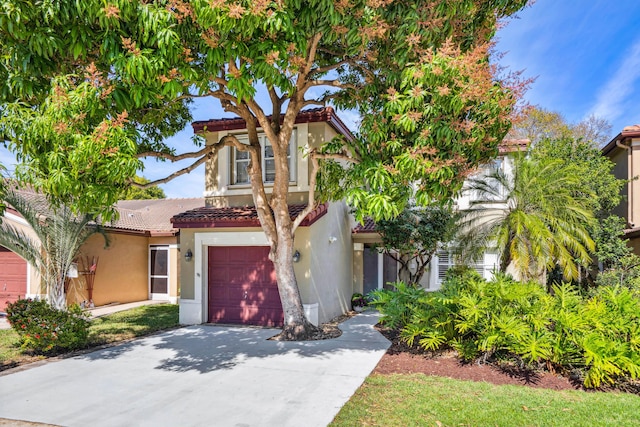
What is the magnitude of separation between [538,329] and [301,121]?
796 centimetres

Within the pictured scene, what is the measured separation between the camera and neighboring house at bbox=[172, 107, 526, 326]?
11.2m

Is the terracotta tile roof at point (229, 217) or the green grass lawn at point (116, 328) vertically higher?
the terracotta tile roof at point (229, 217)

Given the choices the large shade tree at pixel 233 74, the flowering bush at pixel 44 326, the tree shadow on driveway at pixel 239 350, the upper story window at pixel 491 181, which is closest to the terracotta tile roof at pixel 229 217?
the tree shadow on driveway at pixel 239 350

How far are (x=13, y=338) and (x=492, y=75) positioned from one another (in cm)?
1208

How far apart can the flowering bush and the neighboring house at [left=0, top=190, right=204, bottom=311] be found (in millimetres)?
5481

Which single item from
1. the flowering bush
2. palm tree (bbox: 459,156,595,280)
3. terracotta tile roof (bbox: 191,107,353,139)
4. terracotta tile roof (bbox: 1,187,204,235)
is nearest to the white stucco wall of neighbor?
terracotta tile roof (bbox: 191,107,353,139)

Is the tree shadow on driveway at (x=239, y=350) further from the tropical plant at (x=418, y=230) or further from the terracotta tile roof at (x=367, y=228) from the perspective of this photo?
the terracotta tile roof at (x=367, y=228)

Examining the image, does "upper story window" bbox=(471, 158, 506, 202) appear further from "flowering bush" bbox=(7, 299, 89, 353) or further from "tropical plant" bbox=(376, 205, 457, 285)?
"flowering bush" bbox=(7, 299, 89, 353)

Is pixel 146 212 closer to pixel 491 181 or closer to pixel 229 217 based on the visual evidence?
pixel 229 217

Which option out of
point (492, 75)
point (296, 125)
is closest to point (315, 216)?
point (296, 125)

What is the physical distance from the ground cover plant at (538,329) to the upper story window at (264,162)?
5.67 meters

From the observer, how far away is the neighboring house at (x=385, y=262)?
1498 centimetres

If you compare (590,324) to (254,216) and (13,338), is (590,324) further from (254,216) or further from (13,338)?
(13,338)

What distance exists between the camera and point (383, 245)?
13.8m
